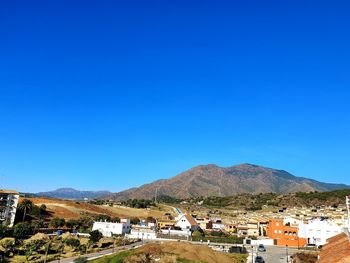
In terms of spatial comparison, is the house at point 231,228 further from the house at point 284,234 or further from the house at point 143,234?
the house at point 143,234

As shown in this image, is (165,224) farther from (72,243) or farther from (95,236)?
(72,243)

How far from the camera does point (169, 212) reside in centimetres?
14462

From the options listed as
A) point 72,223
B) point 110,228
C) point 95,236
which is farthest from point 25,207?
point 95,236

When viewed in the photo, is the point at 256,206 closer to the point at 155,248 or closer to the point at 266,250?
the point at 266,250

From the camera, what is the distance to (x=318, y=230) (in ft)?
243

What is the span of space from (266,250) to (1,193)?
6329 cm

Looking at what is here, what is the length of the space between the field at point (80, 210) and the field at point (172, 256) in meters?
59.1

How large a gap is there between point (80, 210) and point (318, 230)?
75.6 metres

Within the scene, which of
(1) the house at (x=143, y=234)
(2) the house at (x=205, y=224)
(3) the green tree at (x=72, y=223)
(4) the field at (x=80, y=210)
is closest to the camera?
(1) the house at (x=143, y=234)

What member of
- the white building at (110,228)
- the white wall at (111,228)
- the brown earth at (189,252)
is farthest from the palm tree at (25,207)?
the brown earth at (189,252)

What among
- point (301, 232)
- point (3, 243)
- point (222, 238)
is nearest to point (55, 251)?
point (3, 243)

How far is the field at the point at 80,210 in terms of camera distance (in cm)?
11152

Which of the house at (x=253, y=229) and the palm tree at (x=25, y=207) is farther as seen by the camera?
the palm tree at (x=25, y=207)

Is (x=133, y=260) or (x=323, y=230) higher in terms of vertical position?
(x=323, y=230)
